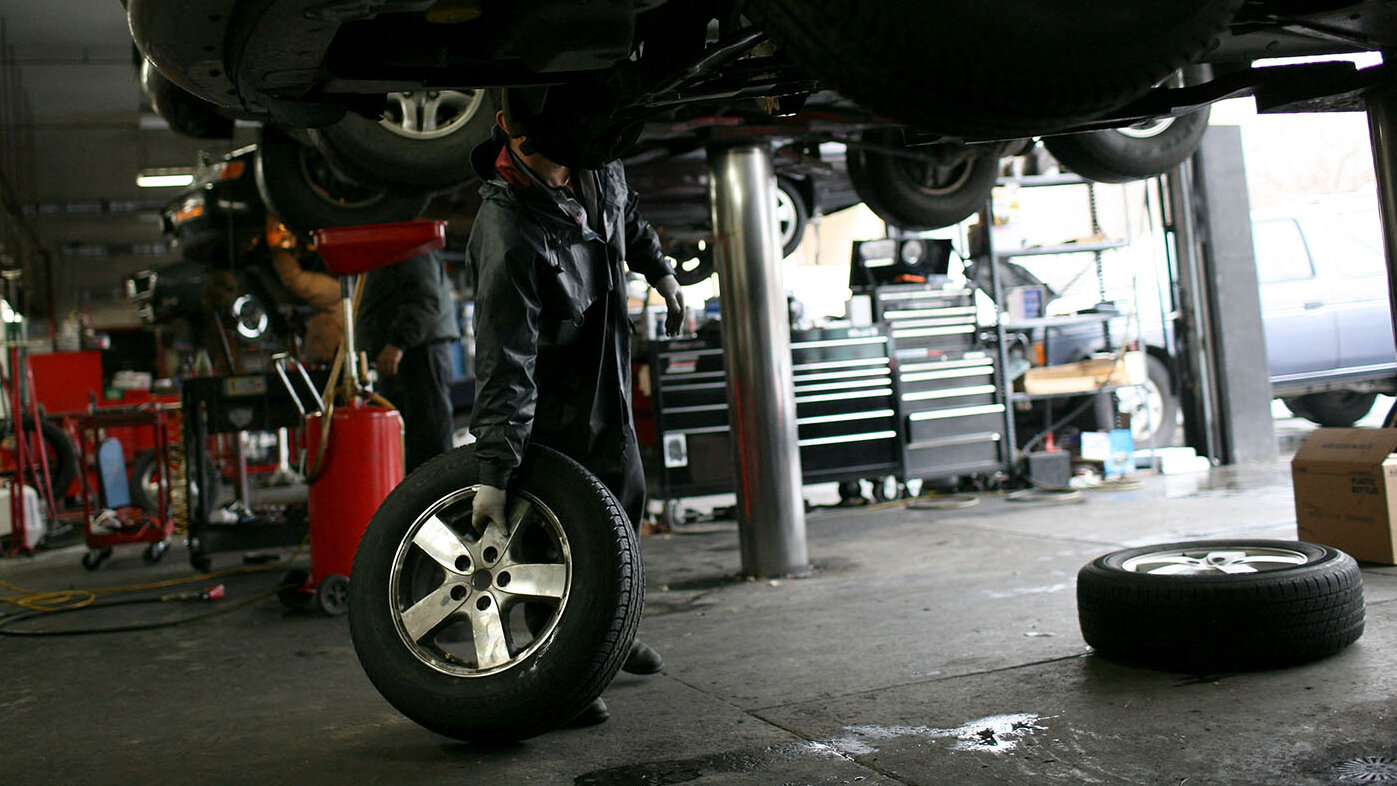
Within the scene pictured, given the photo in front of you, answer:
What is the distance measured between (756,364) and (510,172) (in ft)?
Result: 5.64

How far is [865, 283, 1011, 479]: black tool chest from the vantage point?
5.61 meters

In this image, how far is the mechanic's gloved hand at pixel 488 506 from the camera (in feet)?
6.31

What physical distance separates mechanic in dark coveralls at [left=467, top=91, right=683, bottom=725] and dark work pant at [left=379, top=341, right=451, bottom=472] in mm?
1817

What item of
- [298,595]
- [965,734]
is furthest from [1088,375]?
[965,734]

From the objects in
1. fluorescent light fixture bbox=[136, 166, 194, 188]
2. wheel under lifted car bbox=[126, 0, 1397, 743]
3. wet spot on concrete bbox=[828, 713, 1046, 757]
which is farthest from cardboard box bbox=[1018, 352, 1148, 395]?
fluorescent light fixture bbox=[136, 166, 194, 188]

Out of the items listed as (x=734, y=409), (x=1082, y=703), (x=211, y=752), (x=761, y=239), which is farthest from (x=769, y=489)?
(x=211, y=752)

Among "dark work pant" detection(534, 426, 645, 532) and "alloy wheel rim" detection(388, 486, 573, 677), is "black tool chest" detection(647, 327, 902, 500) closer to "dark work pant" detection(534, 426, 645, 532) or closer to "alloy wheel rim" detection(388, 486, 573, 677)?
"dark work pant" detection(534, 426, 645, 532)

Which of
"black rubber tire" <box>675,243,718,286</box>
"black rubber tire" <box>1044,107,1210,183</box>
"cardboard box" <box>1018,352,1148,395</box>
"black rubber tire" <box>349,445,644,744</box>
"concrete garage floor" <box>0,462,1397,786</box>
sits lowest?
"concrete garage floor" <box>0,462,1397,786</box>

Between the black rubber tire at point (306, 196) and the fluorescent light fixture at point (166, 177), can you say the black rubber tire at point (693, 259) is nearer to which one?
the black rubber tire at point (306, 196)

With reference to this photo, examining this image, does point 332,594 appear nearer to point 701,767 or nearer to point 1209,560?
point 701,767

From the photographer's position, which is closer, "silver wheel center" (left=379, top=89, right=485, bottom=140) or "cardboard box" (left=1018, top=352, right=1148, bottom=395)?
"silver wheel center" (left=379, top=89, right=485, bottom=140)

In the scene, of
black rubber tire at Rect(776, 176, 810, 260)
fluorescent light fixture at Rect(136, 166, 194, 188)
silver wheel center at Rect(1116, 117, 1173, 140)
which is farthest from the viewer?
fluorescent light fixture at Rect(136, 166, 194, 188)

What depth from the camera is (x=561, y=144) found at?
6.47 feet

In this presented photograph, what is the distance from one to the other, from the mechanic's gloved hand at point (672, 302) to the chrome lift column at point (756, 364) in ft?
4.09
